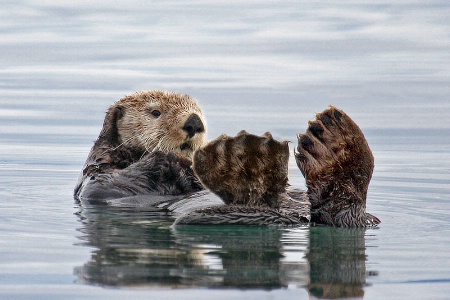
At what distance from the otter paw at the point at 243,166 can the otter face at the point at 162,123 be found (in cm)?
146

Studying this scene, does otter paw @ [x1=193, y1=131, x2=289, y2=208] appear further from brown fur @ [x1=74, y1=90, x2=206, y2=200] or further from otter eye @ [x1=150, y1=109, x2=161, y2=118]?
otter eye @ [x1=150, y1=109, x2=161, y2=118]

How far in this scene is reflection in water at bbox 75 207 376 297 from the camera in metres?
3.97

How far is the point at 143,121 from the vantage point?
739 cm

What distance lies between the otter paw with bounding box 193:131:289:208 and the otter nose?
1.42 meters

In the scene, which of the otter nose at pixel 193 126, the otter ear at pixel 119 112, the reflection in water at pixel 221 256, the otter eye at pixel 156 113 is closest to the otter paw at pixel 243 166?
the reflection in water at pixel 221 256

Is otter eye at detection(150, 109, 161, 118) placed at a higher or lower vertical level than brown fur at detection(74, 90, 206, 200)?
higher

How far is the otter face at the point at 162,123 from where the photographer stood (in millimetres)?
7141

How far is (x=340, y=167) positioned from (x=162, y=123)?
81.0 inches

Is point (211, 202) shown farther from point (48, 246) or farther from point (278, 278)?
point (278, 278)

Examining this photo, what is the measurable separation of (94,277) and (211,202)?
2222 millimetres

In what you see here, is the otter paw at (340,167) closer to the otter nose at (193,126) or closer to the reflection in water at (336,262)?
the reflection in water at (336,262)

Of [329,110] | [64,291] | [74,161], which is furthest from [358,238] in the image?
[74,161]

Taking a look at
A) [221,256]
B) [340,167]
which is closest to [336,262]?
[221,256]

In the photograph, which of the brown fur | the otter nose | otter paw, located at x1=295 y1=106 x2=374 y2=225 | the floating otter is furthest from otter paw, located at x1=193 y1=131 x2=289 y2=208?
the otter nose
